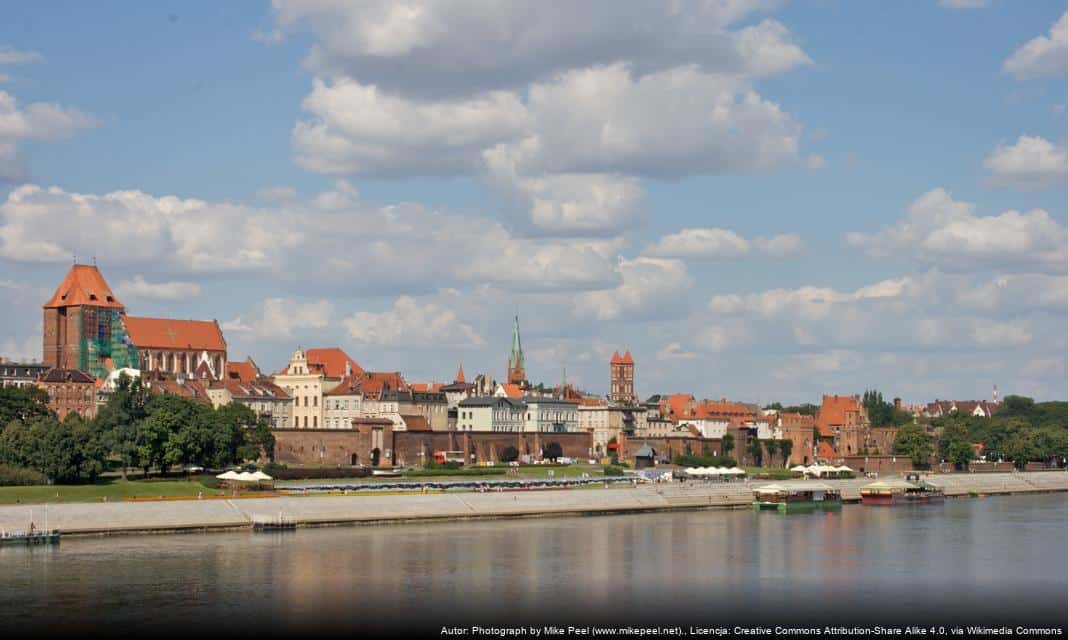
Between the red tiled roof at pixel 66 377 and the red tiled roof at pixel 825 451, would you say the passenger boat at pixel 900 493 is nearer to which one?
the red tiled roof at pixel 825 451

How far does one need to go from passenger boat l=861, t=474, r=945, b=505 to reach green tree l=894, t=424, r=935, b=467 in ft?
153

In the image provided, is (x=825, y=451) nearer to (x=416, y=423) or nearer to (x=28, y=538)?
(x=416, y=423)

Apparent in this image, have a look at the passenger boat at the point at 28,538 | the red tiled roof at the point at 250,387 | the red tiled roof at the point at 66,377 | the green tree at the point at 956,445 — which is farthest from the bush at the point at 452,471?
the green tree at the point at 956,445

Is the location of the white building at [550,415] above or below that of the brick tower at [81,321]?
below

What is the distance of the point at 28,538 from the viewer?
7362 cm

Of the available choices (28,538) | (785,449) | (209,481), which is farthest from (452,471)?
(785,449)

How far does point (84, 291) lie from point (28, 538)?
9232 centimetres

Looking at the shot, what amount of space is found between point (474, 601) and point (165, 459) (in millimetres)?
53117

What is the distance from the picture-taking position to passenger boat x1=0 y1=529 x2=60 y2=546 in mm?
73250

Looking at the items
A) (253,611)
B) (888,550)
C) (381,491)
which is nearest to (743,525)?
(888,550)

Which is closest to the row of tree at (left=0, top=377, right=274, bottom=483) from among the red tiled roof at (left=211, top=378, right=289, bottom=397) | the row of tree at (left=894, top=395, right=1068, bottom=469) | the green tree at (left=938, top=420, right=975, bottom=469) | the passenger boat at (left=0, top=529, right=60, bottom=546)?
the passenger boat at (left=0, top=529, right=60, bottom=546)

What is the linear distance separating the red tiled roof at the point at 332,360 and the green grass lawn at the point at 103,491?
7173 cm

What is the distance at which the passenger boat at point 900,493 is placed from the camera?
123500 millimetres

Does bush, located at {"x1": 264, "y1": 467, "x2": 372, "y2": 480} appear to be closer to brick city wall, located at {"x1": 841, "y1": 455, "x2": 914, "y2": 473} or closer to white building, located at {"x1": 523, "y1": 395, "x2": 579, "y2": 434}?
white building, located at {"x1": 523, "y1": 395, "x2": 579, "y2": 434}
